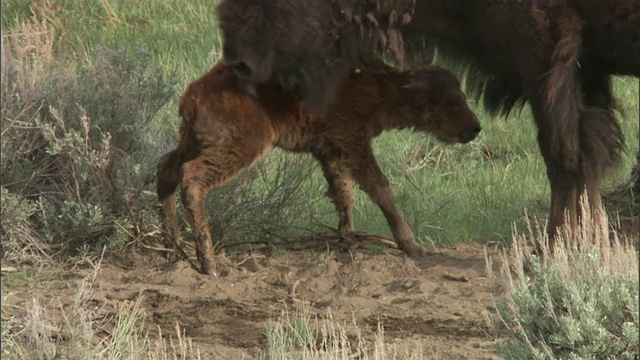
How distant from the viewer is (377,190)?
285 inches

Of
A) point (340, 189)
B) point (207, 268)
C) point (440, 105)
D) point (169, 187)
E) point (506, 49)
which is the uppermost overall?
point (506, 49)

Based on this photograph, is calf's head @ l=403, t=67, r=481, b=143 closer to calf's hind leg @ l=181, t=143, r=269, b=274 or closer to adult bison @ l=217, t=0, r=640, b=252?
adult bison @ l=217, t=0, r=640, b=252

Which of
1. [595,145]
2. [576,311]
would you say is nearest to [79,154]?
[595,145]

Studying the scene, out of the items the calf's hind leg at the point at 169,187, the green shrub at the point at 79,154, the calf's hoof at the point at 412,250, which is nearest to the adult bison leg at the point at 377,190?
the calf's hoof at the point at 412,250

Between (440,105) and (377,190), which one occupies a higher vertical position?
(440,105)

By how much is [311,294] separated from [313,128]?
973mm

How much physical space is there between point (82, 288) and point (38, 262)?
116 cm

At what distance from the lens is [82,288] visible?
5.96 meters

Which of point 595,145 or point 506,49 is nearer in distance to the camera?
point 595,145

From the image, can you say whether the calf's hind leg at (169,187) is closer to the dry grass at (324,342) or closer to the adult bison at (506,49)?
the adult bison at (506,49)

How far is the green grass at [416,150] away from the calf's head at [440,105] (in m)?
0.44

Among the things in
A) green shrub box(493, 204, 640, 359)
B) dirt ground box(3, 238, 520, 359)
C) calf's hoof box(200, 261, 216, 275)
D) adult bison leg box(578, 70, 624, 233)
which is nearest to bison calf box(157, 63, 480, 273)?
calf's hoof box(200, 261, 216, 275)

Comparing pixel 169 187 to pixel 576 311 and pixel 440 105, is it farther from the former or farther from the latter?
pixel 576 311

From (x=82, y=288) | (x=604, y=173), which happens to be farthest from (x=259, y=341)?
(x=604, y=173)
